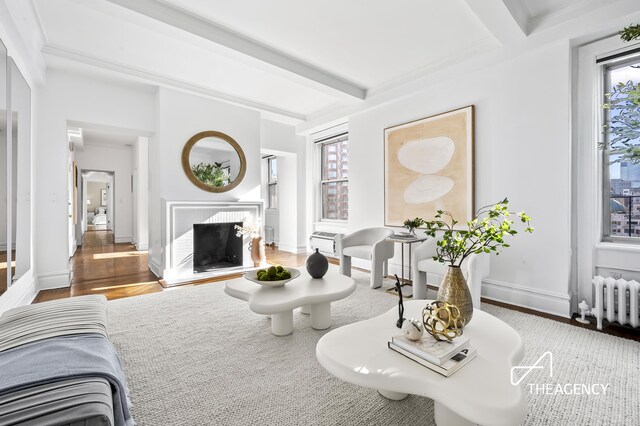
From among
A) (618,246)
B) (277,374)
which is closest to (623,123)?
(618,246)

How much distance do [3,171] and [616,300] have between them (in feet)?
17.2

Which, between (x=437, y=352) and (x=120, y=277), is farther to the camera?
(x=120, y=277)

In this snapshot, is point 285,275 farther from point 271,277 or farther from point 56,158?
point 56,158

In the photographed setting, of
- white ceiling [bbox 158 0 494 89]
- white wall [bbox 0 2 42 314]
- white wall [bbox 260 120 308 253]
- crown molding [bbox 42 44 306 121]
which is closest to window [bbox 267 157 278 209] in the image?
white wall [bbox 260 120 308 253]

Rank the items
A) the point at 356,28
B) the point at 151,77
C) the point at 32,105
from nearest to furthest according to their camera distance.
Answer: the point at 356,28 < the point at 32,105 < the point at 151,77

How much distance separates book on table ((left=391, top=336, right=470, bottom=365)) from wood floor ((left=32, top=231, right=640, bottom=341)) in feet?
7.15

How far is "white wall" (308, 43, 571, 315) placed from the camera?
2873 millimetres

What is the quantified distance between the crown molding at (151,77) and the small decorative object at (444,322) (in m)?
4.52

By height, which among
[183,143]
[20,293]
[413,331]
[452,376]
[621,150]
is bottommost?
[20,293]

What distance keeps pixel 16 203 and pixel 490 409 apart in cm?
385

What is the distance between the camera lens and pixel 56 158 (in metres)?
3.78

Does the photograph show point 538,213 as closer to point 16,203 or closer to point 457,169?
point 457,169

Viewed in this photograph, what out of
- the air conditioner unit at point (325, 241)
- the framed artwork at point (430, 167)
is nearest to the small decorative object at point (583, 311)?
the framed artwork at point (430, 167)

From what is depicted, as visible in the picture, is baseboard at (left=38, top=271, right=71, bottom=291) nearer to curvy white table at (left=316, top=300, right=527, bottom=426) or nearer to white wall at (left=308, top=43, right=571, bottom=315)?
curvy white table at (left=316, top=300, right=527, bottom=426)
